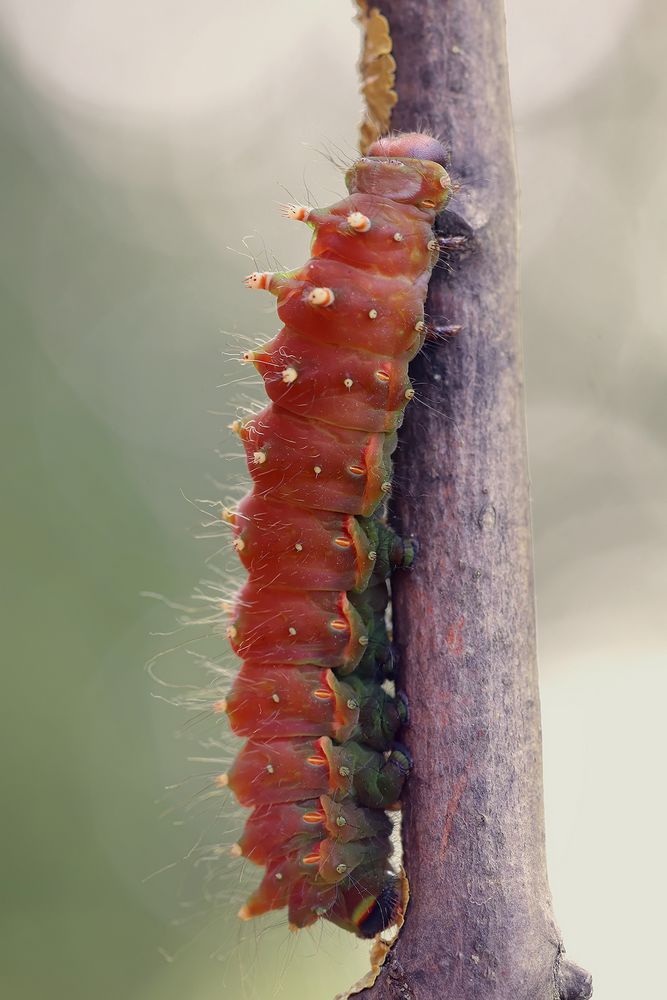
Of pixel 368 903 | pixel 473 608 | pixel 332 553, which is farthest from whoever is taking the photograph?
pixel 368 903

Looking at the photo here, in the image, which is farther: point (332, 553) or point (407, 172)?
point (332, 553)

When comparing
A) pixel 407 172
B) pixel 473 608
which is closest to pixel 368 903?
pixel 473 608

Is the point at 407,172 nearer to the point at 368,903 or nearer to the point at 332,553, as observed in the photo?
the point at 332,553

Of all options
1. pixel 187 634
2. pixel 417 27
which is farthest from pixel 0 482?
pixel 417 27

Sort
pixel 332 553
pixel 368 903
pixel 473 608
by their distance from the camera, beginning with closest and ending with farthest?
1. pixel 473 608
2. pixel 332 553
3. pixel 368 903

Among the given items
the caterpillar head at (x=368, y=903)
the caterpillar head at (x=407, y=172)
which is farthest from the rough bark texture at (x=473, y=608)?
the caterpillar head at (x=368, y=903)

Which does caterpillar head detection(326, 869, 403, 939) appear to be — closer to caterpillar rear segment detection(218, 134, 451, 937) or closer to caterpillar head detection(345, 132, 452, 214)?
caterpillar rear segment detection(218, 134, 451, 937)

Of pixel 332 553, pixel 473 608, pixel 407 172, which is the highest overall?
pixel 407 172
